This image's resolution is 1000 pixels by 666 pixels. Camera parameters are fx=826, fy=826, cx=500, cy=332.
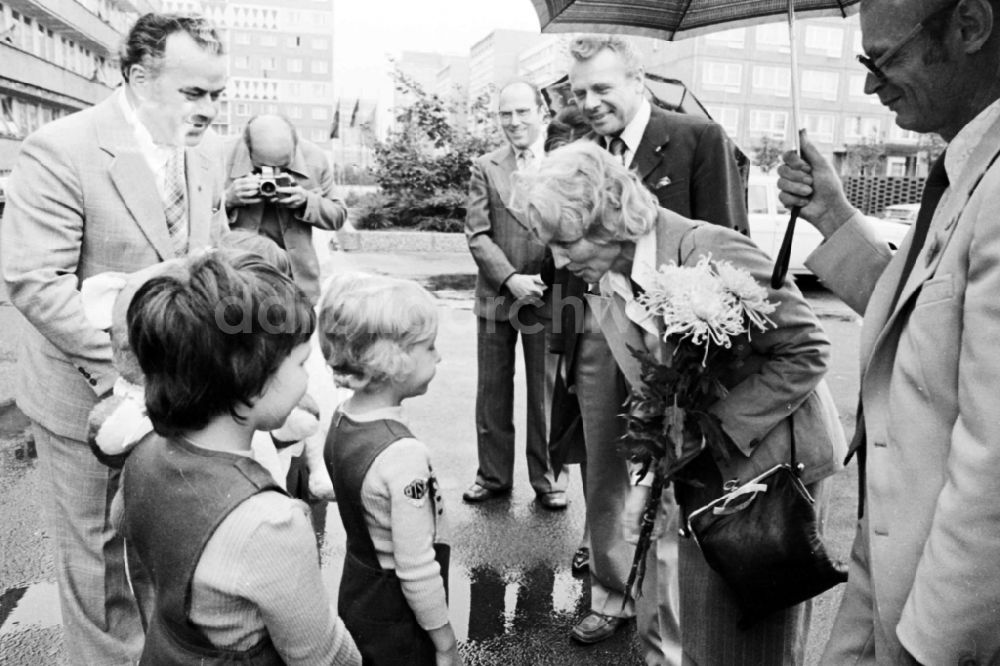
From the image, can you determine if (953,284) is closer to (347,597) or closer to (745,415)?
(745,415)

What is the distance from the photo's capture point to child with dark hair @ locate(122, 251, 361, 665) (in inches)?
64.4

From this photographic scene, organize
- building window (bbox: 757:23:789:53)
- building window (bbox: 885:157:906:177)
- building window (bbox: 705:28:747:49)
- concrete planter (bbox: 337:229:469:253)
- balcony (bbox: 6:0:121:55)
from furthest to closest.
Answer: building window (bbox: 757:23:789:53), building window (bbox: 885:157:906:177), building window (bbox: 705:28:747:49), balcony (bbox: 6:0:121:55), concrete planter (bbox: 337:229:469:253)

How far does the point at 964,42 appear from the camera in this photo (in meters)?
1.56

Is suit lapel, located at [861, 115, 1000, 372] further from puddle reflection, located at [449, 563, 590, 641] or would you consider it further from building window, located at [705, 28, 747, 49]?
building window, located at [705, 28, 747, 49]

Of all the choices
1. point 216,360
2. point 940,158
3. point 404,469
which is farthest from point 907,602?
point 216,360

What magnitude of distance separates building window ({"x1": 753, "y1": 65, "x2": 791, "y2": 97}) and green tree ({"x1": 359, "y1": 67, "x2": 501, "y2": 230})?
58002 mm

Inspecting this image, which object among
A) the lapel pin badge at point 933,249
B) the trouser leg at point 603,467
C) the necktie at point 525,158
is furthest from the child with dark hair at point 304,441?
the lapel pin badge at point 933,249

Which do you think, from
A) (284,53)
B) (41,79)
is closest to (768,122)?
(41,79)

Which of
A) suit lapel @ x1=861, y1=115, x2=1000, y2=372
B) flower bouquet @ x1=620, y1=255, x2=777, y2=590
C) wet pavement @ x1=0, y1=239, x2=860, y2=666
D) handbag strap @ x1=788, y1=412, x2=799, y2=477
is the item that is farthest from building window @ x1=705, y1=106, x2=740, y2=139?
suit lapel @ x1=861, y1=115, x2=1000, y2=372

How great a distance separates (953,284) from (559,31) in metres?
2.02

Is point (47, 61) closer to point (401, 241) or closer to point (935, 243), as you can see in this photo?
point (401, 241)

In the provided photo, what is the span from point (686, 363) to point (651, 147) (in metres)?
1.60

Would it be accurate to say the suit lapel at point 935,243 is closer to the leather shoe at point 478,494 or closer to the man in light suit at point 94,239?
the man in light suit at point 94,239

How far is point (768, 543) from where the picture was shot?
2.13 meters
